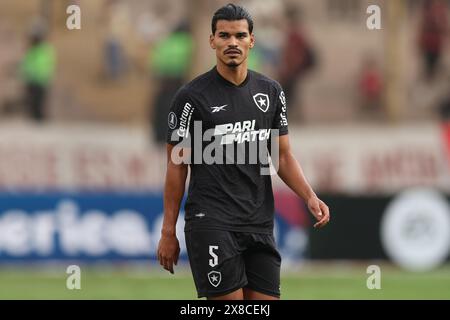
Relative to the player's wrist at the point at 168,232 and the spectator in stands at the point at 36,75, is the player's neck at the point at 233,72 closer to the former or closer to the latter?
the player's wrist at the point at 168,232

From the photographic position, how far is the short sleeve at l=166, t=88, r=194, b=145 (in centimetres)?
742

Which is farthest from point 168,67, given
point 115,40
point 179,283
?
point 179,283

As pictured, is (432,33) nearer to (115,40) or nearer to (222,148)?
(115,40)

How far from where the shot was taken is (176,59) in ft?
66.8

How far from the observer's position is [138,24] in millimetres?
21859

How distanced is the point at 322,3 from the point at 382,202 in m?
7.96

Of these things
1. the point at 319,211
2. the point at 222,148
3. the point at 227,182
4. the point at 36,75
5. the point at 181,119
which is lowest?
the point at 319,211

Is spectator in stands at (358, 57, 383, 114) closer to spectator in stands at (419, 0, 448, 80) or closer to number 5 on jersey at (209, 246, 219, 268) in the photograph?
spectator in stands at (419, 0, 448, 80)

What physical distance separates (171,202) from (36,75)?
13456 mm

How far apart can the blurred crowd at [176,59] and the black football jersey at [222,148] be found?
12414 mm

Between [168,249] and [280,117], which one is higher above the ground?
[280,117]

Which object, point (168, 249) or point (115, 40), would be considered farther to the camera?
point (115, 40)

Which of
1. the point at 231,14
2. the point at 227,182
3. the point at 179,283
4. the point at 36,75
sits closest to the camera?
the point at 231,14

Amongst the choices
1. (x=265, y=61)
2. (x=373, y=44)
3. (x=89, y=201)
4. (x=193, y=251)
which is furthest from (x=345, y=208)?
(x=193, y=251)
